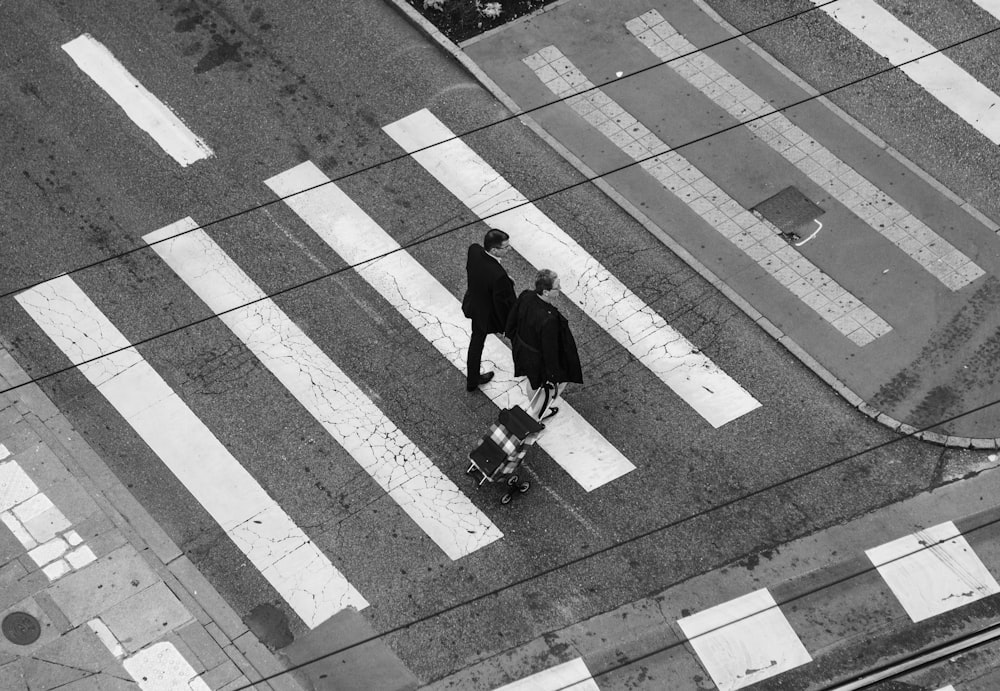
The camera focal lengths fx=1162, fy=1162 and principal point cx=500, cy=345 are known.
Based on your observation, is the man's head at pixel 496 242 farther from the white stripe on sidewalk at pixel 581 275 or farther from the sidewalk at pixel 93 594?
the sidewalk at pixel 93 594

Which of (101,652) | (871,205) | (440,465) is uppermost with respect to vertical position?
(871,205)

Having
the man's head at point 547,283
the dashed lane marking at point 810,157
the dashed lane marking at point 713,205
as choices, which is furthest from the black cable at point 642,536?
the man's head at point 547,283

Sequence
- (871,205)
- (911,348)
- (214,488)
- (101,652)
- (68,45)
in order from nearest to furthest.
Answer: (101,652) → (214,488) → (911,348) → (871,205) → (68,45)

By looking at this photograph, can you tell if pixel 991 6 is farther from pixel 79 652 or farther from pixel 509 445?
pixel 79 652

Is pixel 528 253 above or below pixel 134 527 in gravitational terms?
above

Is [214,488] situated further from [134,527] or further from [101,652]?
[101,652]

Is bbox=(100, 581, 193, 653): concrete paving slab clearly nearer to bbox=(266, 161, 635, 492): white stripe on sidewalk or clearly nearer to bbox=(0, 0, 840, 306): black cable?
bbox=(266, 161, 635, 492): white stripe on sidewalk

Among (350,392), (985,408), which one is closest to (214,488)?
(350,392)
